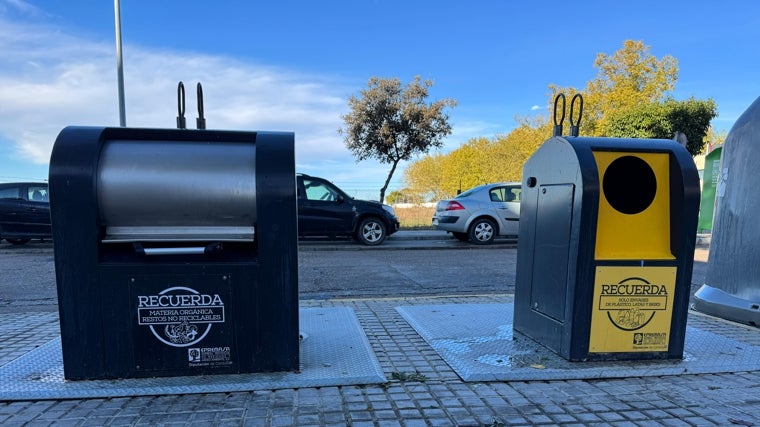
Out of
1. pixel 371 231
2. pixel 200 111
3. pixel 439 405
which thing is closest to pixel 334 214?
pixel 371 231

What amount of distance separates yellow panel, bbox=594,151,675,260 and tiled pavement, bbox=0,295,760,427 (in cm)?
84

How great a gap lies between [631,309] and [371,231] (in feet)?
26.6

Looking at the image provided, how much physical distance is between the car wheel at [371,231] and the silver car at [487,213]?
184 cm

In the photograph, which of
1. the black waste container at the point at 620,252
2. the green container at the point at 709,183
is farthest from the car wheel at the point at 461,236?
the black waste container at the point at 620,252

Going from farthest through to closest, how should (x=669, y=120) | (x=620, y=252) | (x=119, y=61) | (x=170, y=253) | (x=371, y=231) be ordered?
1. (x=669, y=120)
2. (x=371, y=231)
3. (x=119, y=61)
4. (x=620, y=252)
5. (x=170, y=253)

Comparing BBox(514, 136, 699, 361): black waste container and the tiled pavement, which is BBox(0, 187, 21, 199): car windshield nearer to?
the tiled pavement

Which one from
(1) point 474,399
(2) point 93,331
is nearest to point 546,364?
(1) point 474,399

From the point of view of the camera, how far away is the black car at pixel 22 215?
33.1ft

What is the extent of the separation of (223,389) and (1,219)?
10643 millimetres

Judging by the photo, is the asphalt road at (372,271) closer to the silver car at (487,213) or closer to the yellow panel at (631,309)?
the silver car at (487,213)

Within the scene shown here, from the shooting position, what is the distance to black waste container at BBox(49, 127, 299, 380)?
2.64 meters

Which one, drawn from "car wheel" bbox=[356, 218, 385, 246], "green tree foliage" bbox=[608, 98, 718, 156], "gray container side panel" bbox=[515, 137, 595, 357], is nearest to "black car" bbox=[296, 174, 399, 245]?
"car wheel" bbox=[356, 218, 385, 246]

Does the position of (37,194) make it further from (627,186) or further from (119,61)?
(627,186)

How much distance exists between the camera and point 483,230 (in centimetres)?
1112
